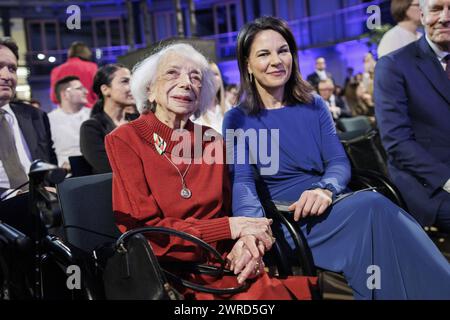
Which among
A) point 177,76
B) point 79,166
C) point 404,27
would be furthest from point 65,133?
point 404,27

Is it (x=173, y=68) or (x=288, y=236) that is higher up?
(x=173, y=68)

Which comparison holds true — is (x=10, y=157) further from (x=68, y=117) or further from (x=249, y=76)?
(x=68, y=117)

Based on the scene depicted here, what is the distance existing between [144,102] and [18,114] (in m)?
0.78

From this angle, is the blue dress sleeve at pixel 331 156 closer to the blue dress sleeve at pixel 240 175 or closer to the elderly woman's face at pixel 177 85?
the blue dress sleeve at pixel 240 175

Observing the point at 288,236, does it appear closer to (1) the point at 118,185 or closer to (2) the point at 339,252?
(2) the point at 339,252

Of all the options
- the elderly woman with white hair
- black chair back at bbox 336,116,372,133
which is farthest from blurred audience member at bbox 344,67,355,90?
the elderly woman with white hair

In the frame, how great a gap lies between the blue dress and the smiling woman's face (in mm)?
167

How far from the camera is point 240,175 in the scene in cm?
243

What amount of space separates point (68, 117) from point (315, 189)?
3.44 m
